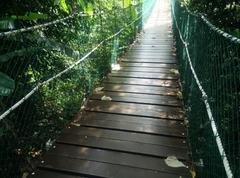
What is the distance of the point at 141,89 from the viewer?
563cm

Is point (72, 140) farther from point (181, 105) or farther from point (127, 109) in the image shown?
point (181, 105)

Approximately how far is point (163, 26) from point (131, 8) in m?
4.34

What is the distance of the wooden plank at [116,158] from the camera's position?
3.30m

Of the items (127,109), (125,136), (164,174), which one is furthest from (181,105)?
(164,174)

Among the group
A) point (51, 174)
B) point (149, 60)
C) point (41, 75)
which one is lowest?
point (51, 174)

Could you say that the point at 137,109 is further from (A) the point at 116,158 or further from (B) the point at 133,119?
(A) the point at 116,158

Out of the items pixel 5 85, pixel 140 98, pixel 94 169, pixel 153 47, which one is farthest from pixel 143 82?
pixel 5 85

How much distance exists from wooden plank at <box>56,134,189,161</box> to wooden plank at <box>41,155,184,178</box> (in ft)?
1.05

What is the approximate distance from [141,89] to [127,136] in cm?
182

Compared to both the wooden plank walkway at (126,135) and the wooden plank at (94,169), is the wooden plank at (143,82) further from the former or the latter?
the wooden plank at (94,169)

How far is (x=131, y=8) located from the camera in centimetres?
1000

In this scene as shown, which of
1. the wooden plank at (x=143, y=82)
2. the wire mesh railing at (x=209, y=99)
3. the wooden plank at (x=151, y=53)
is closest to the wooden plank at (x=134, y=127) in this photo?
the wire mesh railing at (x=209, y=99)

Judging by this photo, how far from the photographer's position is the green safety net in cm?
312

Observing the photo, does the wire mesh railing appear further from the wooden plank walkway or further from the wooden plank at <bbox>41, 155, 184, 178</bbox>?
the wooden plank at <bbox>41, 155, 184, 178</bbox>
